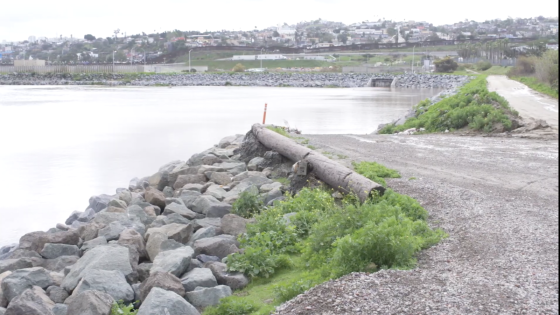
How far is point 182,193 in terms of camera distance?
1426cm

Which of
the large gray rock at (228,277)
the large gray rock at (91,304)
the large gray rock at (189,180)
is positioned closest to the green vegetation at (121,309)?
the large gray rock at (91,304)

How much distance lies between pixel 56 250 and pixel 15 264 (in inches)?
30.5

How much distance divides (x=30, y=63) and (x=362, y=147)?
561ft

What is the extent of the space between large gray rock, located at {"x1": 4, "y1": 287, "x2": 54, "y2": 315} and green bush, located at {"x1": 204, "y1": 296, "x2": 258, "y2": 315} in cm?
189

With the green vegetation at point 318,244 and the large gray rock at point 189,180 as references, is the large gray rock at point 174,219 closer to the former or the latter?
the green vegetation at point 318,244

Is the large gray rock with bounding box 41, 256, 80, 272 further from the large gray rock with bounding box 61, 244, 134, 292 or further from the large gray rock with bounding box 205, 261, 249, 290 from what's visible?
the large gray rock with bounding box 205, 261, 249, 290

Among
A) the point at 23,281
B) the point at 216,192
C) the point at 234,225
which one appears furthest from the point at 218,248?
the point at 216,192

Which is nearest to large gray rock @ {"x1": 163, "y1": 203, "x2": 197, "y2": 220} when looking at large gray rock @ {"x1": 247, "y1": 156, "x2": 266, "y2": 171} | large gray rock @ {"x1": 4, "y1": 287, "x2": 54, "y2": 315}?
large gray rock @ {"x1": 247, "y1": 156, "x2": 266, "y2": 171}

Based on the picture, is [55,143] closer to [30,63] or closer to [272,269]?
[272,269]

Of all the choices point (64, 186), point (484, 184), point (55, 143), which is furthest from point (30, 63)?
point (484, 184)

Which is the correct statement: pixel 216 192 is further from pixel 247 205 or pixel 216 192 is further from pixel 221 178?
pixel 247 205

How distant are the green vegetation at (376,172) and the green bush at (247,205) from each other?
206 centimetres

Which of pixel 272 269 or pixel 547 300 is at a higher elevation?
pixel 547 300

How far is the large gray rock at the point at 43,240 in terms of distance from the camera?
35.8 feet
